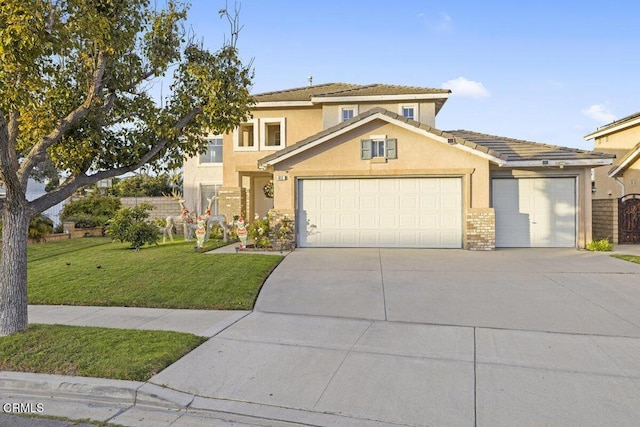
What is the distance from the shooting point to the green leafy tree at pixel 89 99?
5.41 meters

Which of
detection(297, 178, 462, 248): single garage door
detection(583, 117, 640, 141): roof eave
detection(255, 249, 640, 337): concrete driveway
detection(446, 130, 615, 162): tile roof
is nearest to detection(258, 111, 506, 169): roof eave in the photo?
detection(446, 130, 615, 162): tile roof

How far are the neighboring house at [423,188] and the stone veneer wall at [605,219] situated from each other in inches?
93.3

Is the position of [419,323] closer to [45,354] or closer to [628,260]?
[45,354]

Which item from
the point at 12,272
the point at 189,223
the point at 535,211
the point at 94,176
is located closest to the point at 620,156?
the point at 535,211

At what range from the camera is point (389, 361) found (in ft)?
16.9

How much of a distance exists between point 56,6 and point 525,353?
25.2 feet

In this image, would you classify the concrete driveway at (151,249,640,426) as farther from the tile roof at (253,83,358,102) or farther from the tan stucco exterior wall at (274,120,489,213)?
the tile roof at (253,83,358,102)

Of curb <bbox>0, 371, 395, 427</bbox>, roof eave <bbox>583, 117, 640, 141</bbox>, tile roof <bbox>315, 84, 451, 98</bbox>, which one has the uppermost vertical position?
tile roof <bbox>315, 84, 451, 98</bbox>

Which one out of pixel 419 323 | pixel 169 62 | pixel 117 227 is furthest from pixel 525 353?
pixel 117 227

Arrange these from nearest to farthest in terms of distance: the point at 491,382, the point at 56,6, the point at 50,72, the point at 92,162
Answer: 1. the point at 491,382
2. the point at 56,6
3. the point at 50,72
4. the point at 92,162

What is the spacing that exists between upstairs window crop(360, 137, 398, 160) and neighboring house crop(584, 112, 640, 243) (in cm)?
863

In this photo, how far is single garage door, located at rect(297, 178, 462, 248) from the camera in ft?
45.2

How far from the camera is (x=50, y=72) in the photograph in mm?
6633

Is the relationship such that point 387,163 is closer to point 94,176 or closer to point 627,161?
point 94,176
